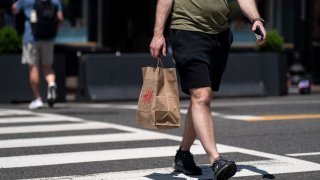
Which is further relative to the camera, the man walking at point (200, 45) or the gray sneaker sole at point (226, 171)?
the man walking at point (200, 45)

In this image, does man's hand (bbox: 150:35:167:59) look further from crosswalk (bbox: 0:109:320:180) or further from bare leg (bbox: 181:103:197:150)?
crosswalk (bbox: 0:109:320:180)

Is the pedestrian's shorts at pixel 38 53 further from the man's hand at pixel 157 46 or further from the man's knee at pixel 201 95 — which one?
the man's knee at pixel 201 95

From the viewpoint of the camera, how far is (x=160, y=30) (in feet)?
18.3

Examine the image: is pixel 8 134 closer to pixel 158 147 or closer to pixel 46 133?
pixel 46 133

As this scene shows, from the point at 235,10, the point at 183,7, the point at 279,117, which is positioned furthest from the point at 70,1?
the point at 183,7

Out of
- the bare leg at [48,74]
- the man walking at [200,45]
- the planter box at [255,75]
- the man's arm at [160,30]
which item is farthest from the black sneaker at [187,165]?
the planter box at [255,75]

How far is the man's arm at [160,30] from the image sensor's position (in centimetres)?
554

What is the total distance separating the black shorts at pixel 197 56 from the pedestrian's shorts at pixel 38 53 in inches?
235

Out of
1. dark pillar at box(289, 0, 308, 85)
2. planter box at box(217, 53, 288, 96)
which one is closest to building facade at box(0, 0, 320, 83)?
dark pillar at box(289, 0, 308, 85)

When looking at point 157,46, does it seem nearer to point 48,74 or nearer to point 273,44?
point 48,74

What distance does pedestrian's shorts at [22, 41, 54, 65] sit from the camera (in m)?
11.3

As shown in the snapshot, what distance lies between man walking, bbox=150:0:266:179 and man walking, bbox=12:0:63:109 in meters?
5.79

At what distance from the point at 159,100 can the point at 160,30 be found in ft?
1.82

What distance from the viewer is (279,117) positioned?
10211 mm
